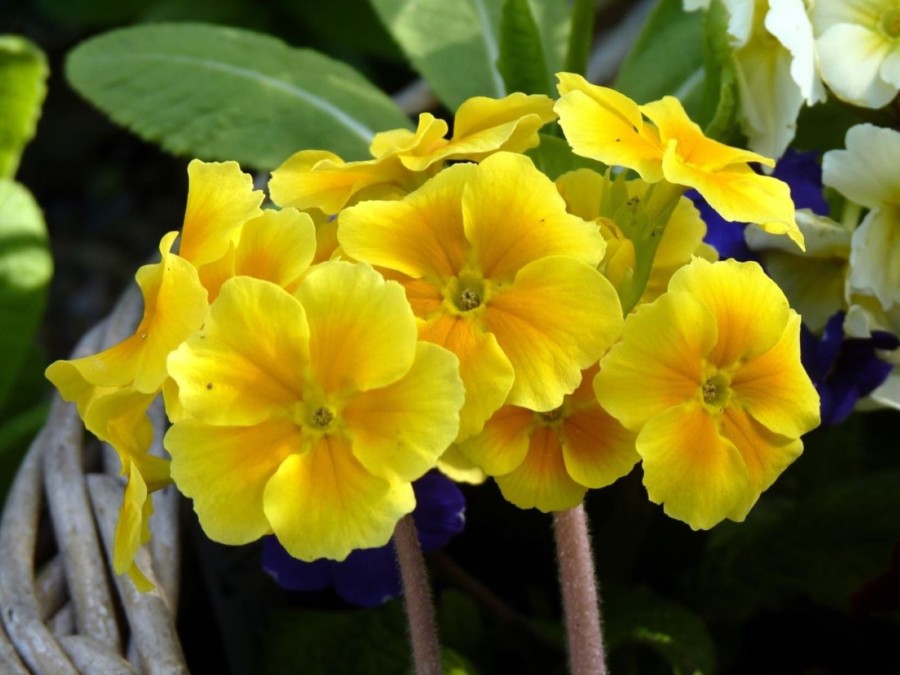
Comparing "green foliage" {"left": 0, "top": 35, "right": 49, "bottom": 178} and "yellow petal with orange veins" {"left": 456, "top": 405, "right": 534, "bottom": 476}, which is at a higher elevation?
"yellow petal with orange veins" {"left": 456, "top": 405, "right": 534, "bottom": 476}

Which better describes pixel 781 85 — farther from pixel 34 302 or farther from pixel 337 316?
pixel 34 302

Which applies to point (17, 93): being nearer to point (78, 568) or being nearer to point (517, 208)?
point (78, 568)

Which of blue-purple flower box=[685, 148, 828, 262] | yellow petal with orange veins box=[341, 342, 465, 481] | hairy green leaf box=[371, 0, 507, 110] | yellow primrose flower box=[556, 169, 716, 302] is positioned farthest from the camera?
hairy green leaf box=[371, 0, 507, 110]

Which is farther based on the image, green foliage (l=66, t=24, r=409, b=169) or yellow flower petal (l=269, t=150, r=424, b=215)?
green foliage (l=66, t=24, r=409, b=169)

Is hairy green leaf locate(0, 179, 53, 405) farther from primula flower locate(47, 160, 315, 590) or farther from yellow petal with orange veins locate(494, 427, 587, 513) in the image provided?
yellow petal with orange veins locate(494, 427, 587, 513)

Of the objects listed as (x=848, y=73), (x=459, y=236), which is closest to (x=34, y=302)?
(x=459, y=236)

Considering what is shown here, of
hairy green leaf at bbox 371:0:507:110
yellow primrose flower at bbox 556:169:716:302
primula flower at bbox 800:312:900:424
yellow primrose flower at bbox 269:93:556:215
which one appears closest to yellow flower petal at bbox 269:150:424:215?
yellow primrose flower at bbox 269:93:556:215
